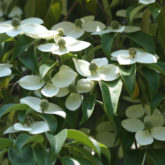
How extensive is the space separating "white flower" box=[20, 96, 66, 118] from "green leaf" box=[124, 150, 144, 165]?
210 mm

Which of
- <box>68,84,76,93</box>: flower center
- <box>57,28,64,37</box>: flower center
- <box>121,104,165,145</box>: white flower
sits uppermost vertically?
<box>57,28,64,37</box>: flower center

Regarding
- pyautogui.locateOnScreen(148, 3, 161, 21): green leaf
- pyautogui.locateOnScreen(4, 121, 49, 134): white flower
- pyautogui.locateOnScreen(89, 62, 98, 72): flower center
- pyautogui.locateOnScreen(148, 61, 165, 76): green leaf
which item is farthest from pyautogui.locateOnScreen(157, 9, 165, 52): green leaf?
pyautogui.locateOnScreen(4, 121, 49, 134): white flower

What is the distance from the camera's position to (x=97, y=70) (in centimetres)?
118

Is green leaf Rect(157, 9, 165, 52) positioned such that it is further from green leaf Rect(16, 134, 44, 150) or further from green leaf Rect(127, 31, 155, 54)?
green leaf Rect(16, 134, 44, 150)

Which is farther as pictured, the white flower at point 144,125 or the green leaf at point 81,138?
the white flower at point 144,125

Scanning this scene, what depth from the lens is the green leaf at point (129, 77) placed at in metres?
1.11

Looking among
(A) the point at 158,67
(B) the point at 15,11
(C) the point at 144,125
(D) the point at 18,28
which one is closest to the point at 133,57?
(A) the point at 158,67

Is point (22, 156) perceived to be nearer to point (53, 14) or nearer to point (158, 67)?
point (158, 67)

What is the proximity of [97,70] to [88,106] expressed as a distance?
11 centimetres

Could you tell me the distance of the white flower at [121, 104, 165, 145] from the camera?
3.88ft

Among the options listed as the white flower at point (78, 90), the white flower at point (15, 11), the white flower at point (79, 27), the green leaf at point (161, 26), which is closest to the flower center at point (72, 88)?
the white flower at point (78, 90)

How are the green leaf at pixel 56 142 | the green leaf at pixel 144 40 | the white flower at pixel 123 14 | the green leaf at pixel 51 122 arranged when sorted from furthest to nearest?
1. the white flower at pixel 123 14
2. the green leaf at pixel 144 40
3. the green leaf at pixel 51 122
4. the green leaf at pixel 56 142

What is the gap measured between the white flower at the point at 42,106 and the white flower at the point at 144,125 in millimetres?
203

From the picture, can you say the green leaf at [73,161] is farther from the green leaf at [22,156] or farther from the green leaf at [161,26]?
the green leaf at [161,26]
